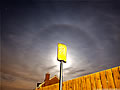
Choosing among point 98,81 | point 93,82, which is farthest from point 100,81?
point 93,82

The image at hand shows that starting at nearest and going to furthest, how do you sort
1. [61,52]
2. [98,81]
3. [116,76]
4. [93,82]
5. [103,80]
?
[116,76] < [103,80] < [98,81] < [93,82] < [61,52]

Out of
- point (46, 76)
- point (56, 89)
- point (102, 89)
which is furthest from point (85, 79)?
point (46, 76)

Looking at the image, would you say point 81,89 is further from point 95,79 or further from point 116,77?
point 116,77

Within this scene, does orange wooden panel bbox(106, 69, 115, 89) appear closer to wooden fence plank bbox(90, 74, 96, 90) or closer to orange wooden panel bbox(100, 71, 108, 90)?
orange wooden panel bbox(100, 71, 108, 90)

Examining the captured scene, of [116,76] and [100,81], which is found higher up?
[116,76]

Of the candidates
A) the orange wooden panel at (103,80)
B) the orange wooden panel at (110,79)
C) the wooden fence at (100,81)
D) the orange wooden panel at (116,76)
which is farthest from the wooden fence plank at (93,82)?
the orange wooden panel at (116,76)

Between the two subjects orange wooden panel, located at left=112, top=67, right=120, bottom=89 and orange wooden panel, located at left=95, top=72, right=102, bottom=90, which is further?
orange wooden panel, located at left=95, top=72, right=102, bottom=90

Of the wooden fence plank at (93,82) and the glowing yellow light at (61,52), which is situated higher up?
the glowing yellow light at (61,52)

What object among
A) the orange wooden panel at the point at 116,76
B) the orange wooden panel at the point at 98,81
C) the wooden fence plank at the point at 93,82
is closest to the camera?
the orange wooden panel at the point at 116,76

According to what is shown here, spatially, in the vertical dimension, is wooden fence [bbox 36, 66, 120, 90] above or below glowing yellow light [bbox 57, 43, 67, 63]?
below

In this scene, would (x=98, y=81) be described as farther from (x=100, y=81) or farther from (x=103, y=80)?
(x=103, y=80)

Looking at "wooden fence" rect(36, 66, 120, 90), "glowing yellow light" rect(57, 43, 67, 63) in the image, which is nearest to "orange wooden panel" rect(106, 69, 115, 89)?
"wooden fence" rect(36, 66, 120, 90)

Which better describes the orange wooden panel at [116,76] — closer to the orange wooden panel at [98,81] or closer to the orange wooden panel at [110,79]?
the orange wooden panel at [110,79]

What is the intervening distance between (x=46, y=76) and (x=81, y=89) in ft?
51.9
